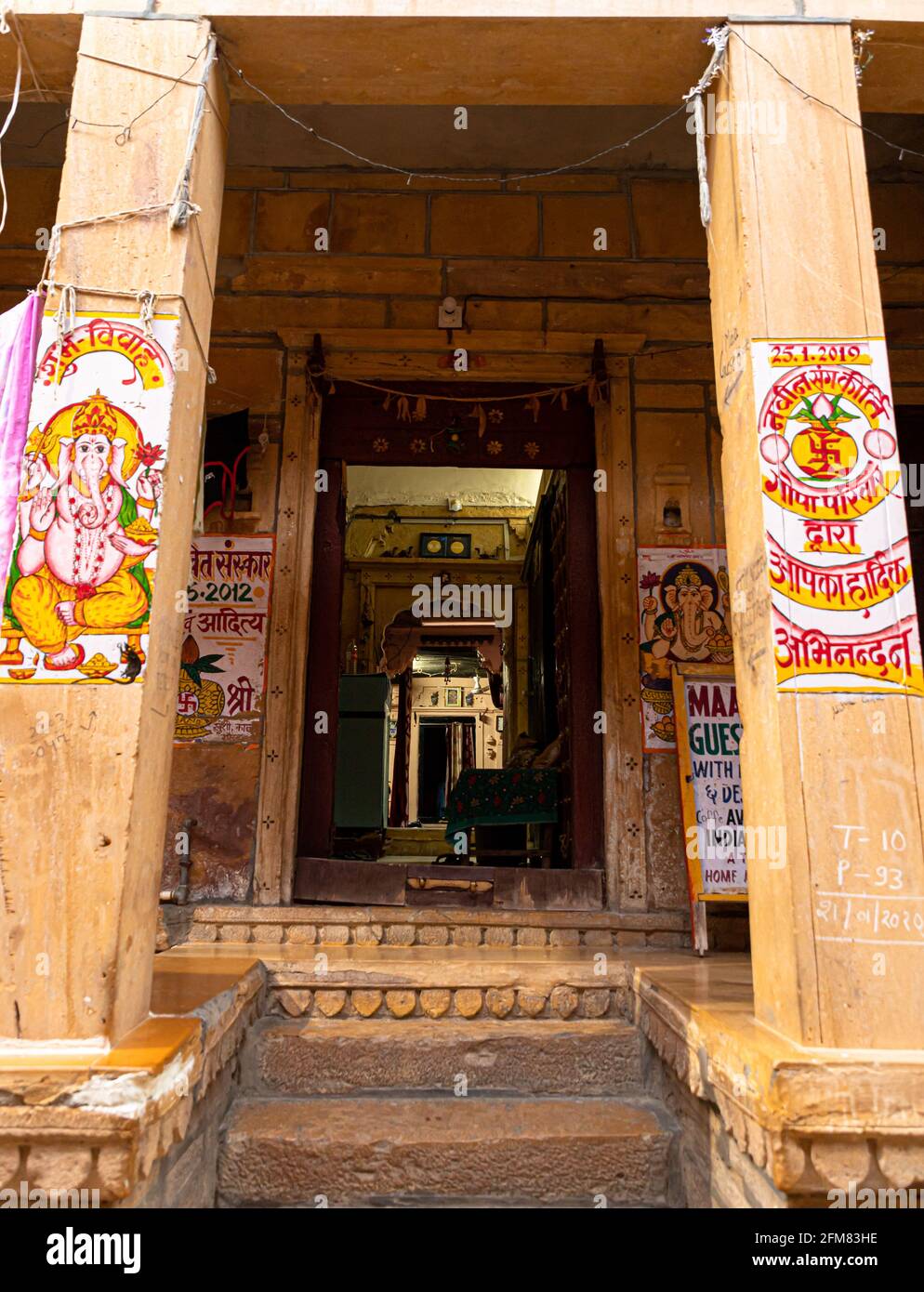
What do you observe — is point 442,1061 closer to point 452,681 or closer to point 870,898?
point 870,898

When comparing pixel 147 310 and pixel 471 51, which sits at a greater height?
pixel 471 51

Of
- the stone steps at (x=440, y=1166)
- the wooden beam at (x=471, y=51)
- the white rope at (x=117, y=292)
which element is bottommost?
the stone steps at (x=440, y=1166)

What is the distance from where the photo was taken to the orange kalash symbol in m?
2.77

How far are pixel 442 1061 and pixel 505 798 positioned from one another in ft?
10.1

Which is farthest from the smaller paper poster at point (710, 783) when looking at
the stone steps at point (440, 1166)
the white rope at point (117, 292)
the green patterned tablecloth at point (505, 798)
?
the white rope at point (117, 292)

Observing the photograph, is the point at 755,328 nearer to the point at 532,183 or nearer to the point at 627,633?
the point at 627,633

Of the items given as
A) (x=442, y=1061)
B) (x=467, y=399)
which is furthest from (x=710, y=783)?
(x=467, y=399)

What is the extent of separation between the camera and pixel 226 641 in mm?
5559

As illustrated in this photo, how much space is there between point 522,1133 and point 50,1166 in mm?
1700

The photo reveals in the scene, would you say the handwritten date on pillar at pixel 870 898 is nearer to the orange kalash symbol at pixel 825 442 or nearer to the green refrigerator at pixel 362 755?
the orange kalash symbol at pixel 825 442

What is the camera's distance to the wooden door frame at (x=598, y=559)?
5.32m

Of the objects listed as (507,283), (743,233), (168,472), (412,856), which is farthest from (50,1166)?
(412,856)

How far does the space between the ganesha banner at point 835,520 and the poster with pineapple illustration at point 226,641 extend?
11.9ft

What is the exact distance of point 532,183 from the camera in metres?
6.18
